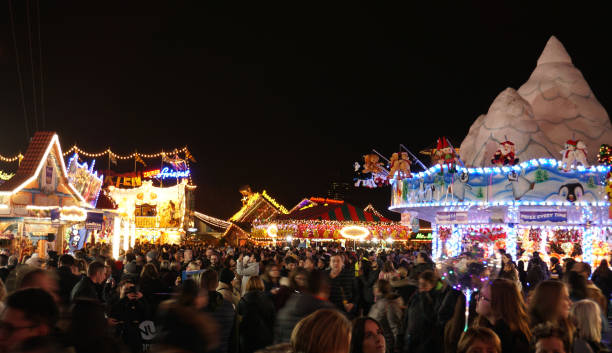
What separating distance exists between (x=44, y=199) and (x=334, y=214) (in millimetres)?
28836

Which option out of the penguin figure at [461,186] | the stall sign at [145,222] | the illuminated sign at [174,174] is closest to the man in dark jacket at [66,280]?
the penguin figure at [461,186]

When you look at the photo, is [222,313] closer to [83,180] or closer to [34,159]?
[34,159]

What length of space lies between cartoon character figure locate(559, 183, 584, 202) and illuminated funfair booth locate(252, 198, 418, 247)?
20827 mm

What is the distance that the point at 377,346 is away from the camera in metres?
4.06

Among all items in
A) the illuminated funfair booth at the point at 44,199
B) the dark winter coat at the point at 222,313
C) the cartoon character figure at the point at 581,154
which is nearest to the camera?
the dark winter coat at the point at 222,313

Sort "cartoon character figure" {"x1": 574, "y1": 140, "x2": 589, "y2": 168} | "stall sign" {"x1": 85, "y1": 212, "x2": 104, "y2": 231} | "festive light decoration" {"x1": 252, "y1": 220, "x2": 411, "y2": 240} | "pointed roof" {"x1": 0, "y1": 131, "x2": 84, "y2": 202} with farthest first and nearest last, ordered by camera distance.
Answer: "festive light decoration" {"x1": 252, "y1": 220, "x2": 411, "y2": 240}
"cartoon character figure" {"x1": 574, "y1": 140, "x2": 589, "y2": 168}
"stall sign" {"x1": 85, "y1": 212, "x2": 104, "y2": 231}
"pointed roof" {"x1": 0, "y1": 131, "x2": 84, "y2": 202}

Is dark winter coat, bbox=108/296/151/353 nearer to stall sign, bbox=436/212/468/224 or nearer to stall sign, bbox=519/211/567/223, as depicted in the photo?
stall sign, bbox=436/212/468/224

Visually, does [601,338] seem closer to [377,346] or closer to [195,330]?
[377,346]

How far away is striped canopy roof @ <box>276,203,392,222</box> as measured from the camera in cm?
4581

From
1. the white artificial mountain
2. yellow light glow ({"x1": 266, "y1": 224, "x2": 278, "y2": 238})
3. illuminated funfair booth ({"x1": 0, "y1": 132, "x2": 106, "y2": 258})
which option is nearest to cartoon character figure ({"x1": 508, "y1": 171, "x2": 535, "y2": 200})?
the white artificial mountain

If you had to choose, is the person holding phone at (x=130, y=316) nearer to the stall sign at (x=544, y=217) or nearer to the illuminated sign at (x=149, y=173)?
the stall sign at (x=544, y=217)

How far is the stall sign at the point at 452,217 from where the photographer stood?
25422 millimetres

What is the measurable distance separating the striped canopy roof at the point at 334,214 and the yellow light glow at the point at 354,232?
227 cm

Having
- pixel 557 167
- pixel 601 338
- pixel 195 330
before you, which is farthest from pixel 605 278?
pixel 557 167
